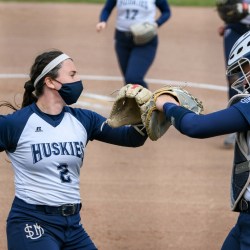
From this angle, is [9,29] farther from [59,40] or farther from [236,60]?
[236,60]

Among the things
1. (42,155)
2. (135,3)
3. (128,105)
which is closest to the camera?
(42,155)

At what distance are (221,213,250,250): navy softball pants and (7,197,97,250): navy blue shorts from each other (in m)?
0.73

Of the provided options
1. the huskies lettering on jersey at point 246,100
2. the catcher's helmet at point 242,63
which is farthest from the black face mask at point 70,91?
the huskies lettering on jersey at point 246,100

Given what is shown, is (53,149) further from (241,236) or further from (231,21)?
(231,21)

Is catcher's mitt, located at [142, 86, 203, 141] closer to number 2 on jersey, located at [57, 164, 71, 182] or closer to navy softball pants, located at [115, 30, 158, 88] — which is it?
number 2 on jersey, located at [57, 164, 71, 182]

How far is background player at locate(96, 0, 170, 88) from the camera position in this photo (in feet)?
29.6

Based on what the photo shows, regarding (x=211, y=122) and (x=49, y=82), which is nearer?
(x=211, y=122)

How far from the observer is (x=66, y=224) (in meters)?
Answer: 4.30

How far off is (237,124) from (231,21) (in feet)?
15.9

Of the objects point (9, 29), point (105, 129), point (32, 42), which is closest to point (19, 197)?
point (105, 129)

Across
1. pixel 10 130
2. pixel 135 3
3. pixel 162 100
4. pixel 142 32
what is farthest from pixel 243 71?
pixel 135 3

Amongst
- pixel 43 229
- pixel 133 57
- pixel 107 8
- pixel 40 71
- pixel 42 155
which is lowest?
pixel 133 57

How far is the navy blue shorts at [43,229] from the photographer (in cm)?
422

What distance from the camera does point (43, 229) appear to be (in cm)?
425
